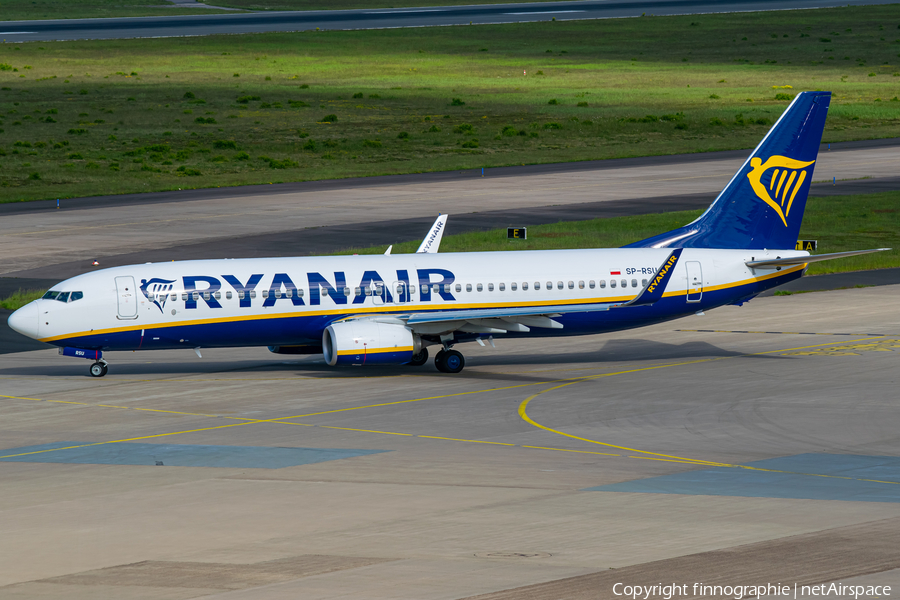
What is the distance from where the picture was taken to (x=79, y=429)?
123 feet

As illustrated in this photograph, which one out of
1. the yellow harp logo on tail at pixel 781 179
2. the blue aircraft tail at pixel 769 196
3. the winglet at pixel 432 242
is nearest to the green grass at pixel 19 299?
the winglet at pixel 432 242

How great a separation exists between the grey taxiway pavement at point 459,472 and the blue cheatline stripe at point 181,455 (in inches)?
5.0

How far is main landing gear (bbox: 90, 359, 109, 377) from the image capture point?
46.5m

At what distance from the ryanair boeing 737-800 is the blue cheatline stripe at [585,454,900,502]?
1426 centimetres

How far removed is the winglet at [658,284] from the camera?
1785 inches

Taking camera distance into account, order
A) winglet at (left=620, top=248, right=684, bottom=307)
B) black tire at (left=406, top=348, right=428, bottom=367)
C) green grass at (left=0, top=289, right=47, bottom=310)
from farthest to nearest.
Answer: green grass at (left=0, top=289, right=47, bottom=310)
black tire at (left=406, top=348, right=428, bottom=367)
winglet at (left=620, top=248, right=684, bottom=307)

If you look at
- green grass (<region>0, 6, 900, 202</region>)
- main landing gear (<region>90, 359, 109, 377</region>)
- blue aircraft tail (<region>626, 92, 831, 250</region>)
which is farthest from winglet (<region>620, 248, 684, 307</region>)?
green grass (<region>0, 6, 900, 202</region>)

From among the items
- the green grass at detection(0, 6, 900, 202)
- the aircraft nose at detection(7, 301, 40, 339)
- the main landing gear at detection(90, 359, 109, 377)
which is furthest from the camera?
the green grass at detection(0, 6, 900, 202)

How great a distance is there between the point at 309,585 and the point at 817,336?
116 ft

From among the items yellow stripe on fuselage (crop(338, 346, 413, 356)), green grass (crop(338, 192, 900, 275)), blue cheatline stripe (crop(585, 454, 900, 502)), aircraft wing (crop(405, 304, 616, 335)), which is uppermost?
green grass (crop(338, 192, 900, 275))

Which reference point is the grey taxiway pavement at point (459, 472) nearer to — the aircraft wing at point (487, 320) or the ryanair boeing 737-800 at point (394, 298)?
the ryanair boeing 737-800 at point (394, 298)

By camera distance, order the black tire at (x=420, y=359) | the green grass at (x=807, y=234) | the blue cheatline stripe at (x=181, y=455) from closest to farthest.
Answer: the blue cheatline stripe at (x=181, y=455), the black tire at (x=420, y=359), the green grass at (x=807, y=234)

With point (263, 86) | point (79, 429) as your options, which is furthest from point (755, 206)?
point (263, 86)

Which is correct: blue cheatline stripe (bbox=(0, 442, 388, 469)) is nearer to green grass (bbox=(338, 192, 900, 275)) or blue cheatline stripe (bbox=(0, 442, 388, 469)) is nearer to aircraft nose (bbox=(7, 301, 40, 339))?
aircraft nose (bbox=(7, 301, 40, 339))
